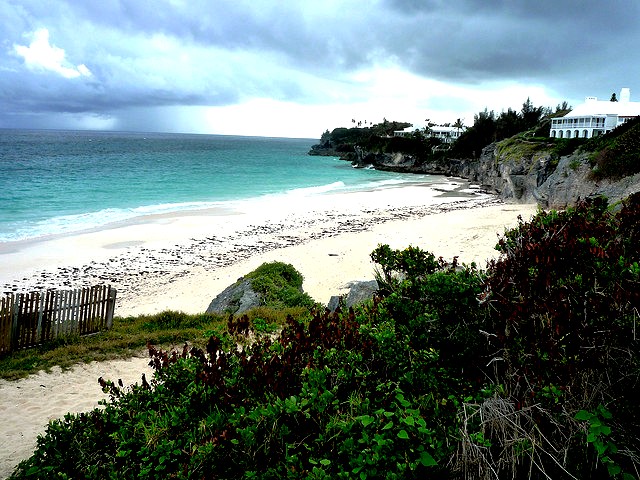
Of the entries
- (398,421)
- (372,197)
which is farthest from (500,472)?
(372,197)

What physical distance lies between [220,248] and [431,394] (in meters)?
20.2

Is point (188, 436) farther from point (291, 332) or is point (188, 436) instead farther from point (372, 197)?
point (372, 197)

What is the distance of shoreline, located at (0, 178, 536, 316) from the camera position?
16.6 metres

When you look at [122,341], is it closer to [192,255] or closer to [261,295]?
[261,295]

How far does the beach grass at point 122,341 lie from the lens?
28.5 ft

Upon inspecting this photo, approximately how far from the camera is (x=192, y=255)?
69.9 ft

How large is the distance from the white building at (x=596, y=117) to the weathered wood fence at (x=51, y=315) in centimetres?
5411

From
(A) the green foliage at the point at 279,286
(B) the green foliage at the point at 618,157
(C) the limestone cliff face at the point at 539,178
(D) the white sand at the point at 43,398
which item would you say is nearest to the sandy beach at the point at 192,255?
(D) the white sand at the point at 43,398

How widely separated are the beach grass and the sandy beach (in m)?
0.41

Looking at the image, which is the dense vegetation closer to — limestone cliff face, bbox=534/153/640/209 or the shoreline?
the shoreline

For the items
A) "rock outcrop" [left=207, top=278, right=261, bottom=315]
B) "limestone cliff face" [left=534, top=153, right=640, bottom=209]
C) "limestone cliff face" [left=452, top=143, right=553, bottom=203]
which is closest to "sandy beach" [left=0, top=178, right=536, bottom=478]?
"rock outcrop" [left=207, top=278, right=261, bottom=315]

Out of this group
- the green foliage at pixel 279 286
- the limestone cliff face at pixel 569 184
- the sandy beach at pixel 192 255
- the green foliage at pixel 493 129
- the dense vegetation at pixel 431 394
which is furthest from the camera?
the green foliage at pixel 493 129

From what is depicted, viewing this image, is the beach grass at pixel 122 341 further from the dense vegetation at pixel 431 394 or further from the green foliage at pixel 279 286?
the dense vegetation at pixel 431 394

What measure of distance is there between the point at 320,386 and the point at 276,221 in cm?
2692
